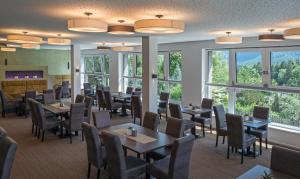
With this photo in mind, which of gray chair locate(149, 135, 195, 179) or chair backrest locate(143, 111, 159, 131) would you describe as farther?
chair backrest locate(143, 111, 159, 131)

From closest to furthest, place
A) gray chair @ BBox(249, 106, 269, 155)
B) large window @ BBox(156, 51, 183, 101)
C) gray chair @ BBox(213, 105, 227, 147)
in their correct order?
gray chair @ BBox(249, 106, 269, 155) → gray chair @ BBox(213, 105, 227, 147) → large window @ BBox(156, 51, 183, 101)

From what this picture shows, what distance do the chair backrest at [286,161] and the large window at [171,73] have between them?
6007 mm

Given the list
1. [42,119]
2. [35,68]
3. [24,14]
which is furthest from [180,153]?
[35,68]

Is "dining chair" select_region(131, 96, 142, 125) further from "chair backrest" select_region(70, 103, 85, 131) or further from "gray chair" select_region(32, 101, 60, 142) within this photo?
"gray chair" select_region(32, 101, 60, 142)

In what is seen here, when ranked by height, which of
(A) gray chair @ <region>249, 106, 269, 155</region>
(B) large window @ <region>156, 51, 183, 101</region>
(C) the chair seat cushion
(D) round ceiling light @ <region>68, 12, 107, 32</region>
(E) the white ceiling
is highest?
(E) the white ceiling

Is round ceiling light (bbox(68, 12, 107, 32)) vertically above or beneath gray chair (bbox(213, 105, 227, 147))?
above

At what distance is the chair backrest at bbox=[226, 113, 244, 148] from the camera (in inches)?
188

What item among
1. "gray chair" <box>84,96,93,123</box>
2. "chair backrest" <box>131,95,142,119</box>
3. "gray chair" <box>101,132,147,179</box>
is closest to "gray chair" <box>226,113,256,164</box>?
"gray chair" <box>101,132,147,179</box>

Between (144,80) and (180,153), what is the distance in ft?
13.0

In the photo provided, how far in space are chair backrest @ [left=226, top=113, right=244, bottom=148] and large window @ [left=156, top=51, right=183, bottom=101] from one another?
3954mm

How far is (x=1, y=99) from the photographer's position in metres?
8.58

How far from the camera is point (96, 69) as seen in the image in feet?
44.5

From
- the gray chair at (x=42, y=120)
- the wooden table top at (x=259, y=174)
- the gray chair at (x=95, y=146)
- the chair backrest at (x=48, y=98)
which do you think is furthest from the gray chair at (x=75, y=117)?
the wooden table top at (x=259, y=174)

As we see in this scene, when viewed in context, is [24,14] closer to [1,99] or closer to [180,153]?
[180,153]
